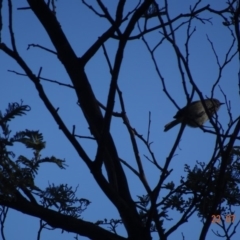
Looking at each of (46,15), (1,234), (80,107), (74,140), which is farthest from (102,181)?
(46,15)

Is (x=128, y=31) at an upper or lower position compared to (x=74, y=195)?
upper

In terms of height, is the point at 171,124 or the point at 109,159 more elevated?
the point at 171,124

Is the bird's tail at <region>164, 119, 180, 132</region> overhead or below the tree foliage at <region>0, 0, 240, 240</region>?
overhead

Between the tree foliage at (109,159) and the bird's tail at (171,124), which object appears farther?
the bird's tail at (171,124)

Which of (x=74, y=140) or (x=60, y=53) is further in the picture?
(x=60, y=53)

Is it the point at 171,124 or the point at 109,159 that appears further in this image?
the point at 171,124

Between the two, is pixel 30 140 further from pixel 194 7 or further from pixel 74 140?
pixel 194 7

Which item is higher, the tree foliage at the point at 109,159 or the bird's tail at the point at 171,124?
the bird's tail at the point at 171,124

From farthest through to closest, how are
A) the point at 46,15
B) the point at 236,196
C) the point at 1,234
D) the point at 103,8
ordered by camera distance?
the point at 46,15
the point at 236,196
the point at 103,8
the point at 1,234

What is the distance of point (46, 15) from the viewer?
9.34ft

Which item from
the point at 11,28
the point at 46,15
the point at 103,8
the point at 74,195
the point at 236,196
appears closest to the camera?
the point at 11,28

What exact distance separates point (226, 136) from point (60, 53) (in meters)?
1.04

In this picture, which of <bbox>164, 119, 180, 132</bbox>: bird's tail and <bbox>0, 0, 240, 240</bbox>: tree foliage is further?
<bbox>164, 119, 180, 132</bbox>: bird's tail

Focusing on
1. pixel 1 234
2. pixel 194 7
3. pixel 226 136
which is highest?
pixel 194 7
